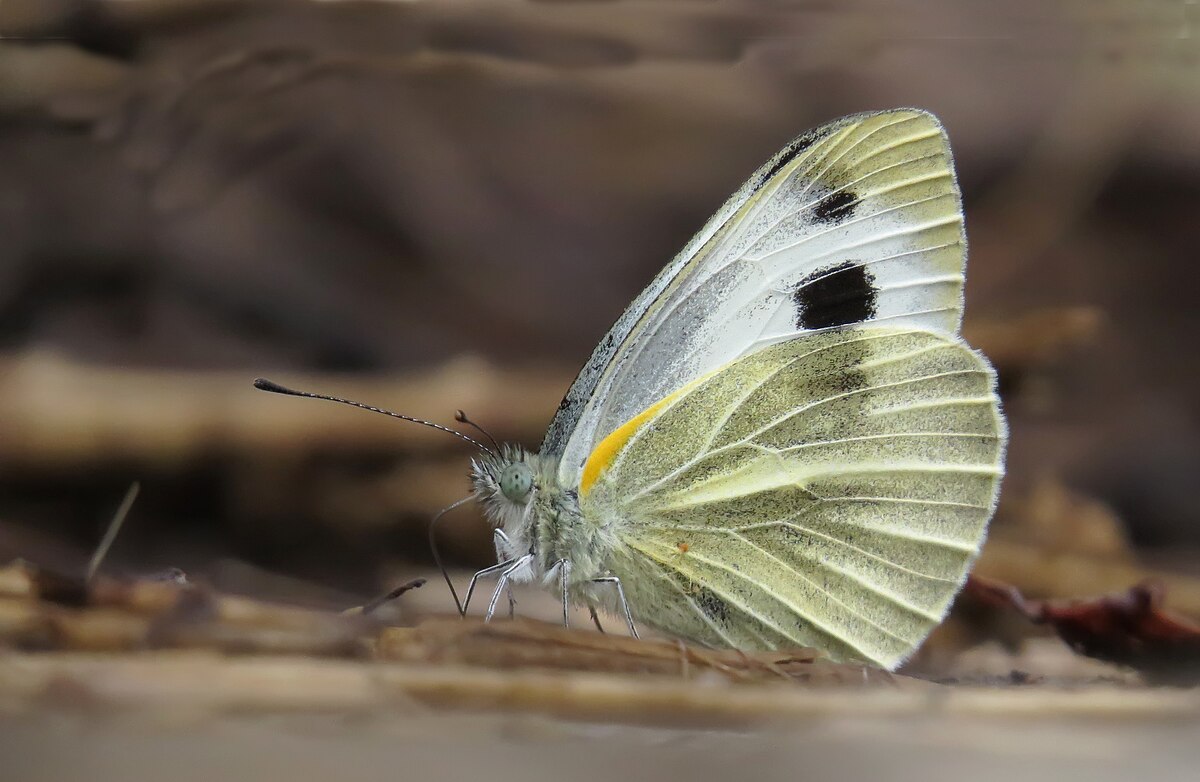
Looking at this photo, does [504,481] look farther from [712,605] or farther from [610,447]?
[712,605]

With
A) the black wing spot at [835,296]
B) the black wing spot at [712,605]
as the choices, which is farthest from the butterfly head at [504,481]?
the black wing spot at [835,296]

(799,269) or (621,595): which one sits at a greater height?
(799,269)

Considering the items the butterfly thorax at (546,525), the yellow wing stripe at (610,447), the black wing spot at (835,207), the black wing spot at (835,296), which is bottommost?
the butterfly thorax at (546,525)

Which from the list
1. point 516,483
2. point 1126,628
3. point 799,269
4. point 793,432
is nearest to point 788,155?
point 799,269

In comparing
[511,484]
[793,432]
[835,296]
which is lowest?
[511,484]

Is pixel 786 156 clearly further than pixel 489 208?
No

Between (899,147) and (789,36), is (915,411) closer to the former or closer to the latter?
(899,147)

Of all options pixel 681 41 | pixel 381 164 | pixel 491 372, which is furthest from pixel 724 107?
pixel 491 372

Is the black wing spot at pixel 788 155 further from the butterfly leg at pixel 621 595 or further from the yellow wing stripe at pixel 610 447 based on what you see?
the butterfly leg at pixel 621 595
